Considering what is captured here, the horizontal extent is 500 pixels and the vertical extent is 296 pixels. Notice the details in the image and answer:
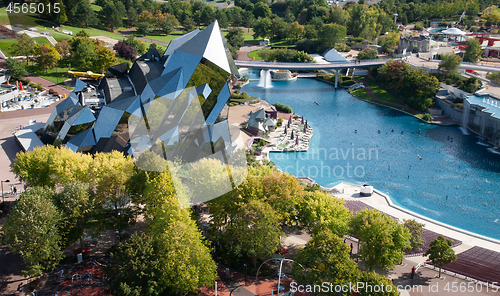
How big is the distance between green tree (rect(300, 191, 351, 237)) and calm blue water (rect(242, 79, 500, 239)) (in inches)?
745

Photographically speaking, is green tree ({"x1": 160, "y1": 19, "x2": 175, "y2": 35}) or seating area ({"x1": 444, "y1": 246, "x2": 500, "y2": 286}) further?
green tree ({"x1": 160, "y1": 19, "x2": 175, "y2": 35})

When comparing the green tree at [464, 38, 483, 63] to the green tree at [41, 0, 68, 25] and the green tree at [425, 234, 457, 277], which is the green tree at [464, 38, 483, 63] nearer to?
the green tree at [425, 234, 457, 277]

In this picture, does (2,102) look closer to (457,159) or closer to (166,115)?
(166,115)

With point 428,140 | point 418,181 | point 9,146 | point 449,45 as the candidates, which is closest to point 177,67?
point 9,146

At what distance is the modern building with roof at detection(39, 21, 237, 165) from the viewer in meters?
59.9

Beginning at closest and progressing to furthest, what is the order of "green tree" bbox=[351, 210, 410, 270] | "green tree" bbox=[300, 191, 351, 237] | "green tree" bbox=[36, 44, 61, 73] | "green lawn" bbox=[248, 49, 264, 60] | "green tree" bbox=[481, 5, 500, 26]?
"green tree" bbox=[351, 210, 410, 270] → "green tree" bbox=[300, 191, 351, 237] → "green tree" bbox=[36, 44, 61, 73] → "green lawn" bbox=[248, 49, 264, 60] → "green tree" bbox=[481, 5, 500, 26]

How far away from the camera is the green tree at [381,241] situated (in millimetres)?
41125

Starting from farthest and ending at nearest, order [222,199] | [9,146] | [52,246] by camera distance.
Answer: [9,146], [222,199], [52,246]

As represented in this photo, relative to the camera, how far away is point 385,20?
593 ft

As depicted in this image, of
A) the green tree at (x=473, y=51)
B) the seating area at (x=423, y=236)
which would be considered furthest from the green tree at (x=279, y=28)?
the seating area at (x=423, y=236)

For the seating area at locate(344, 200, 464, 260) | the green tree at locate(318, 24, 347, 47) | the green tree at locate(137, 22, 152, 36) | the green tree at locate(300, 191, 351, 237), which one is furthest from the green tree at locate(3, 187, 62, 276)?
the green tree at locate(318, 24, 347, 47)

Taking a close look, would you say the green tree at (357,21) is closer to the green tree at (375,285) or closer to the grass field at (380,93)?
the grass field at (380,93)

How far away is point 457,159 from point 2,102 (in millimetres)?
88626

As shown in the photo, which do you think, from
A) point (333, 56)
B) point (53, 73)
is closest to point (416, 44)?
point (333, 56)
